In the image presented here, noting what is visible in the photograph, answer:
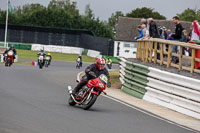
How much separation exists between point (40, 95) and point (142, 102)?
3.12 metres

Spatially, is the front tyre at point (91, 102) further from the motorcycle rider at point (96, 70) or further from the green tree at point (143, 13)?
the green tree at point (143, 13)

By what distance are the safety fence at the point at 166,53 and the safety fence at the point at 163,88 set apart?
58 centimetres

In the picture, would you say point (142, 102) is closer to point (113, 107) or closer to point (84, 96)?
point (113, 107)

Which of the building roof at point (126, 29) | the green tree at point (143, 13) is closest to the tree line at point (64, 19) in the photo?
the green tree at point (143, 13)

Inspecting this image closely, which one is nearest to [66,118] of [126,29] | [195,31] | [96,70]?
[96,70]

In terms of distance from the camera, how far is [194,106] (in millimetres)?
13945

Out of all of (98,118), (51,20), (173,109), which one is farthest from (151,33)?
(51,20)

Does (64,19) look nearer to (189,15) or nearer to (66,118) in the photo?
(189,15)

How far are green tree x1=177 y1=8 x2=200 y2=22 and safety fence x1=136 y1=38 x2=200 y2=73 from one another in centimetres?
10071

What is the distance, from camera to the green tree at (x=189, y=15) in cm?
12038

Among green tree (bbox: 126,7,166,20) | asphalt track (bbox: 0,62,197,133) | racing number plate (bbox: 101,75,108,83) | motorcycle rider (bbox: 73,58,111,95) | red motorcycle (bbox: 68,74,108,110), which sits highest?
green tree (bbox: 126,7,166,20)

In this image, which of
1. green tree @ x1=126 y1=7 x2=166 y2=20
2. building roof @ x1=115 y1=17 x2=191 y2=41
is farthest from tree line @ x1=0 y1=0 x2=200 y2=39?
building roof @ x1=115 y1=17 x2=191 y2=41

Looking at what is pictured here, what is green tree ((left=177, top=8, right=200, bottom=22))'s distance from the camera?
395 ft

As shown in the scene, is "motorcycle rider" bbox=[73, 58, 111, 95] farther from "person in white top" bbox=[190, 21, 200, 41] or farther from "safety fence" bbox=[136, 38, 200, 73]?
"person in white top" bbox=[190, 21, 200, 41]
